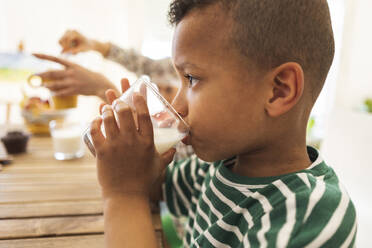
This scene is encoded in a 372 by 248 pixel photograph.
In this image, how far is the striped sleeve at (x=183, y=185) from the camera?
96 centimetres

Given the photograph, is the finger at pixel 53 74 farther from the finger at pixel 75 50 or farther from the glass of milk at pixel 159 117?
the glass of milk at pixel 159 117

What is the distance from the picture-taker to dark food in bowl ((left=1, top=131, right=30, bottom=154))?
3.95ft

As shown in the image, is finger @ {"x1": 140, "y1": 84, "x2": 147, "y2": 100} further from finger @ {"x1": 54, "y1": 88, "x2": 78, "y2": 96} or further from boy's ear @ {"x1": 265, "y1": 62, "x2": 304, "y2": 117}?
finger @ {"x1": 54, "y1": 88, "x2": 78, "y2": 96}

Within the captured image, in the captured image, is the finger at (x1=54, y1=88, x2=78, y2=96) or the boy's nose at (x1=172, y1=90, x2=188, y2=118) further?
the finger at (x1=54, y1=88, x2=78, y2=96)

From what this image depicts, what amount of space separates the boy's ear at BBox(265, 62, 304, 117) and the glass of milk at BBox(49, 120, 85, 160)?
873 millimetres

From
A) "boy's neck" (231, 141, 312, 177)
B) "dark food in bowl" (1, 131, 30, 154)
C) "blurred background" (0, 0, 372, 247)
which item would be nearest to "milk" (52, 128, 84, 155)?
"dark food in bowl" (1, 131, 30, 154)

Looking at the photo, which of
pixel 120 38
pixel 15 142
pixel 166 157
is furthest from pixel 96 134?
pixel 120 38

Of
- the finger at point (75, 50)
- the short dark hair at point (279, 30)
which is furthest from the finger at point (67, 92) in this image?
the short dark hair at point (279, 30)

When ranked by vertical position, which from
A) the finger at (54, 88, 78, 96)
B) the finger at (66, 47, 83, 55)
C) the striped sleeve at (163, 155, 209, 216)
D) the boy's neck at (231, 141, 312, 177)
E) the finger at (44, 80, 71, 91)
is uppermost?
the finger at (66, 47, 83, 55)

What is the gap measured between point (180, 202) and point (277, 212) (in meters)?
0.47

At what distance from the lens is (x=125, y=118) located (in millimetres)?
616

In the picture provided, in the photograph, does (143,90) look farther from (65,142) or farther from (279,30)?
(65,142)

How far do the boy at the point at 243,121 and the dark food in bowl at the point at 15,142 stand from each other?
0.74 m

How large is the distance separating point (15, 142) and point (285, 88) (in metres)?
1.07
